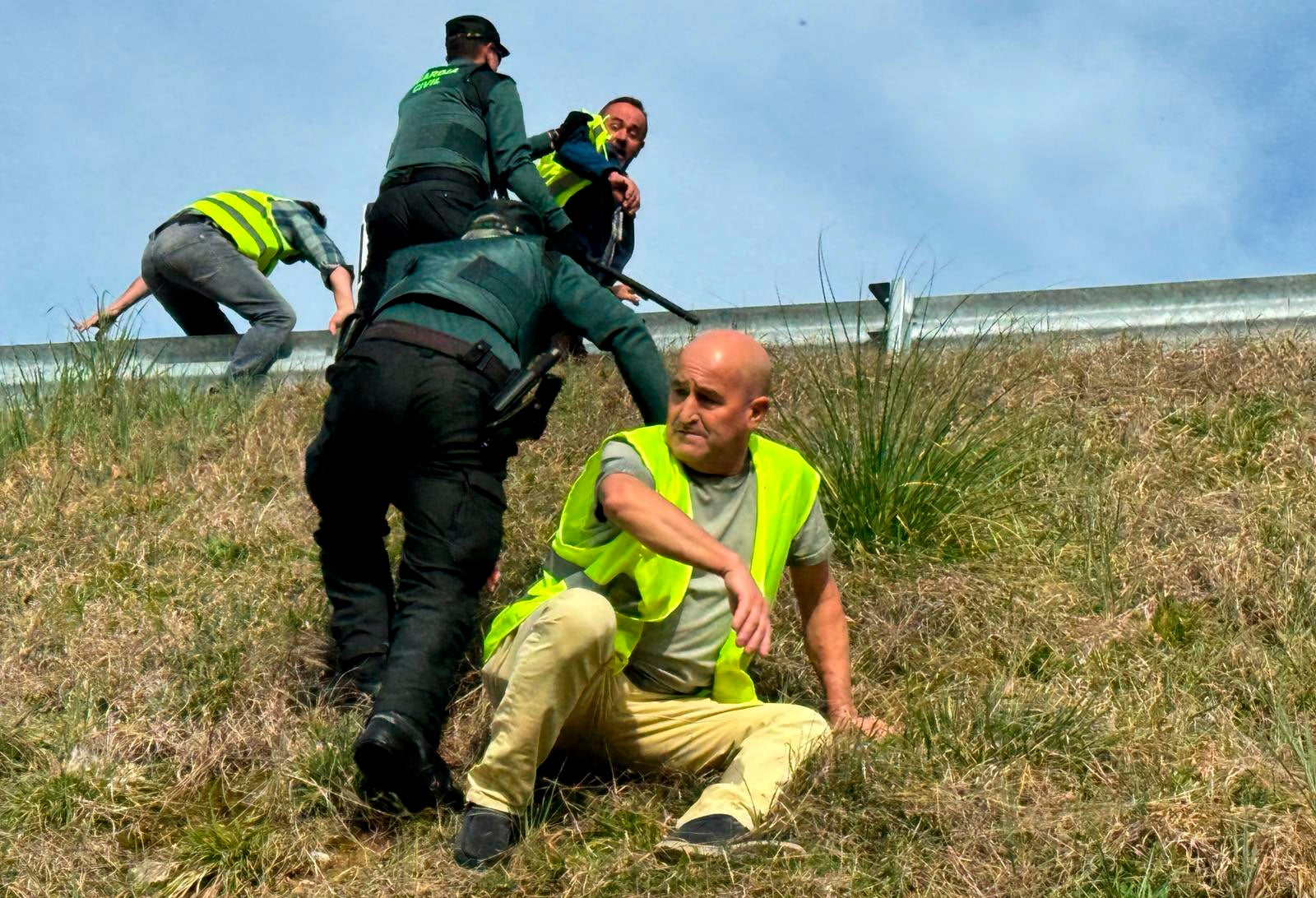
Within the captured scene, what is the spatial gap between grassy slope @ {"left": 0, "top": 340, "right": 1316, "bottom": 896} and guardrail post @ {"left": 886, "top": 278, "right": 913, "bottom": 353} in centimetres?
69

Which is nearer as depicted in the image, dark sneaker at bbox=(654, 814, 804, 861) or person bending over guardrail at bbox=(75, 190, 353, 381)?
dark sneaker at bbox=(654, 814, 804, 861)

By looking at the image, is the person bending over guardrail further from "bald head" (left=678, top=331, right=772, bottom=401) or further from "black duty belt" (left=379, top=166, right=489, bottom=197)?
"bald head" (left=678, top=331, right=772, bottom=401)

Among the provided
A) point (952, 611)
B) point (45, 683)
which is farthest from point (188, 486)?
point (952, 611)

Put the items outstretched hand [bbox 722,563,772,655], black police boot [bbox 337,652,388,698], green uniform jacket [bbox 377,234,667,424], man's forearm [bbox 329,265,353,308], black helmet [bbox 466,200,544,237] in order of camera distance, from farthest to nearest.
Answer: man's forearm [bbox 329,265,353,308], black helmet [bbox 466,200,544,237], black police boot [bbox 337,652,388,698], green uniform jacket [bbox 377,234,667,424], outstretched hand [bbox 722,563,772,655]

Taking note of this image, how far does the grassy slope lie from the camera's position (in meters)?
4.12

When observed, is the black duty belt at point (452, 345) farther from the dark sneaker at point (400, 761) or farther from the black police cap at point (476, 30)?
the black police cap at point (476, 30)

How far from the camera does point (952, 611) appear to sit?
210 inches

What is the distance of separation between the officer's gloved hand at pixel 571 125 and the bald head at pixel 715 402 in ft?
13.5

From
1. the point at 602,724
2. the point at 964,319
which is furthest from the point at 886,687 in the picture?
the point at 964,319

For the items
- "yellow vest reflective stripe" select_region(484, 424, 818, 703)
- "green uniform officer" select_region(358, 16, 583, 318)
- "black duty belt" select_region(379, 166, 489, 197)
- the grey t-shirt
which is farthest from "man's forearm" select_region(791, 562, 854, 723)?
"black duty belt" select_region(379, 166, 489, 197)

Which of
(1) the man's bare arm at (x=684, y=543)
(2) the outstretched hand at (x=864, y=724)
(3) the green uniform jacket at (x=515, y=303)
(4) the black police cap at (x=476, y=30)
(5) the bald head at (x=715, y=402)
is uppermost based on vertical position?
(4) the black police cap at (x=476, y=30)

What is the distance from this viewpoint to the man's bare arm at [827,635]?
15.4 feet

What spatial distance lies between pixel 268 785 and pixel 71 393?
12.6 ft

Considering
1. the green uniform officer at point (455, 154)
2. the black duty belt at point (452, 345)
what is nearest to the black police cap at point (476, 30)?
the green uniform officer at point (455, 154)
